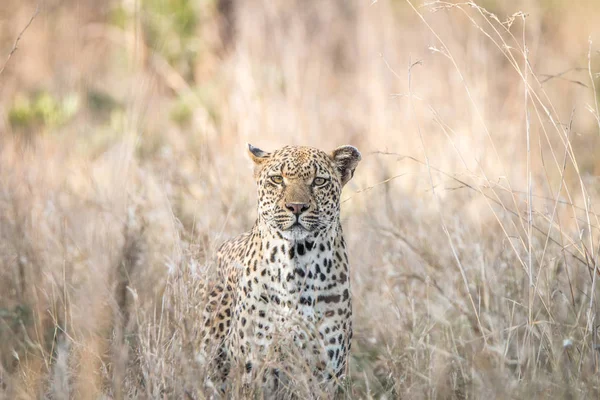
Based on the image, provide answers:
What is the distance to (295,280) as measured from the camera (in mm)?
4133

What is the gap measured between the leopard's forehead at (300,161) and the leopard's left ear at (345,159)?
47 mm

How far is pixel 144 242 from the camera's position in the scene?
5.34 metres

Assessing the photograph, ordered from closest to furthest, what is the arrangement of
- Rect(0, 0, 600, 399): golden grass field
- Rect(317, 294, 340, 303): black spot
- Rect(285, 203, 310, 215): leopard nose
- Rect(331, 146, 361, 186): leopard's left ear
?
Rect(0, 0, 600, 399): golden grass field
Rect(285, 203, 310, 215): leopard nose
Rect(317, 294, 340, 303): black spot
Rect(331, 146, 361, 186): leopard's left ear

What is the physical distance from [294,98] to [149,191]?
2.29 m

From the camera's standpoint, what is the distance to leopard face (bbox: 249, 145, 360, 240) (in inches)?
159

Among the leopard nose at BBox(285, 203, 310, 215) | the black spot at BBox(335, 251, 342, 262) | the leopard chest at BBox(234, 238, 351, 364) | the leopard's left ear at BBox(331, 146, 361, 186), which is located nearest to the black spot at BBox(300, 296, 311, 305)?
the leopard chest at BBox(234, 238, 351, 364)

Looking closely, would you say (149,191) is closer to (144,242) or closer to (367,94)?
→ (144,242)

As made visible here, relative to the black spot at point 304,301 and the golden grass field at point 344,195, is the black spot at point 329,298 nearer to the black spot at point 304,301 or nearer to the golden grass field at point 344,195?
the black spot at point 304,301

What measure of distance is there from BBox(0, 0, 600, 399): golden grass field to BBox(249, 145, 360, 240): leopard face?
0.85 ft

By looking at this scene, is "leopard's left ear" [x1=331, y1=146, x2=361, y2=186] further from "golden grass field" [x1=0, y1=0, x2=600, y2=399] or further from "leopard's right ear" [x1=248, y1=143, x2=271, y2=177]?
"leopard's right ear" [x1=248, y1=143, x2=271, y2=177]

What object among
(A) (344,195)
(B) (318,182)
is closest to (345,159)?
(B) (318,182)

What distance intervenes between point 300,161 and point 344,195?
11.4ft

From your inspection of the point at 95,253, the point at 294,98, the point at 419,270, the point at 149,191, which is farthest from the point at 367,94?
the point at 95,253

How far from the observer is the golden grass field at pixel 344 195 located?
146 inches
